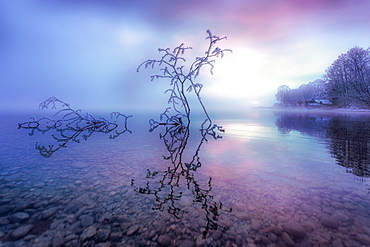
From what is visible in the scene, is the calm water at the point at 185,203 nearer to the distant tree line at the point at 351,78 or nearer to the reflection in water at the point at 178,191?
the reflection in water at the point at 178,191

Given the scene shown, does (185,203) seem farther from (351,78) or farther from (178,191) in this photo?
(351,78)

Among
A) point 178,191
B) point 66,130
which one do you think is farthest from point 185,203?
point 66,130

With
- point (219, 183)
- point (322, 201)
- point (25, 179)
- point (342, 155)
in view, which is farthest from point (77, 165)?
point (342, 155)

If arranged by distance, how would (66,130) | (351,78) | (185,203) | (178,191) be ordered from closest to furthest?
1. (185,203)
2. (178,191)
3. (66,130)
4. (351,78)

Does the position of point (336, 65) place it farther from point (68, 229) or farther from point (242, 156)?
point (68, 229)

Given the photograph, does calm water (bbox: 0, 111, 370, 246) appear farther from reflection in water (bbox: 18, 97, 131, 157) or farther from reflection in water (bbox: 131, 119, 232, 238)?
reflection in water (bbox: 18, 97, 131, 157)

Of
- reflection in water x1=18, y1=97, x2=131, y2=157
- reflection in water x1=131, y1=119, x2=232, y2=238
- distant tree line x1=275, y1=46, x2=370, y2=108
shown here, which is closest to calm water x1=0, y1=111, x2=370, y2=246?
reflection in water x1=131, y1=119, x2=232, y2=238

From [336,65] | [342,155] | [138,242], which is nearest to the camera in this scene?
[138,242]

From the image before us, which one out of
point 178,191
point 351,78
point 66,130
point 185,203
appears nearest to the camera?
point 185,203

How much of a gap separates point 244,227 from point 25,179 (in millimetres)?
4954

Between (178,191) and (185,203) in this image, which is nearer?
(185,203)

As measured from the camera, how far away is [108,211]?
261cm

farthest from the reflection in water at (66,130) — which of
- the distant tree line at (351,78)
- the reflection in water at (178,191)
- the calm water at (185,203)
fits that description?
the distant tree line at (351,78)

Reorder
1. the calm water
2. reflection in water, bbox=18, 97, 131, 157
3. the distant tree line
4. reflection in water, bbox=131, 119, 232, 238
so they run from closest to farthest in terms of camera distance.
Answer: the calm water, reflection in water, bbox=131, 119, 232, 238, reflection in water, bbox=18, 97, 131, 157, the distant tree line
